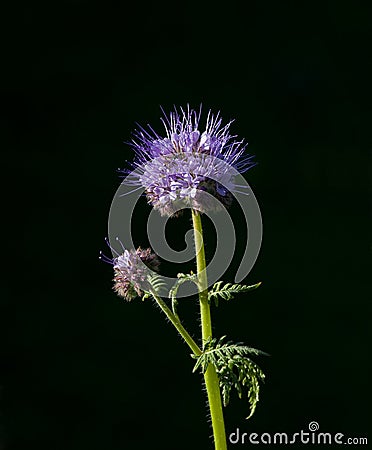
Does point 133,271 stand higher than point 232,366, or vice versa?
point 133,271

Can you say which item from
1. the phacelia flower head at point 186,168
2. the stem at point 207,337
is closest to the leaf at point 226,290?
the stem at point 207,337

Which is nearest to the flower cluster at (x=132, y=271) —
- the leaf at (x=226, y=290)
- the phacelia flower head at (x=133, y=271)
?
the phacelia flower head at (x=133, y=271)

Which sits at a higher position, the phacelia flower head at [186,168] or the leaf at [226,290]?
the phacelia flower head at [186,168]

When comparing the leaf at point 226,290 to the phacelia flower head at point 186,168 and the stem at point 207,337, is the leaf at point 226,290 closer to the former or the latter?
the stem at point 207,337

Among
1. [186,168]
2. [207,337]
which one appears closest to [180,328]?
[207,337]

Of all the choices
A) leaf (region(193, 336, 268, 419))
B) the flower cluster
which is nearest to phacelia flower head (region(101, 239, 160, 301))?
the flower cluster

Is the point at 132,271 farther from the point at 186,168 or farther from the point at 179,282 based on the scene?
the point at 186,168

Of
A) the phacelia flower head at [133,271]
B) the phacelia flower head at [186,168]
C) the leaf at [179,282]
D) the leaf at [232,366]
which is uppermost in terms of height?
the phacelia flower head at [186,168]
